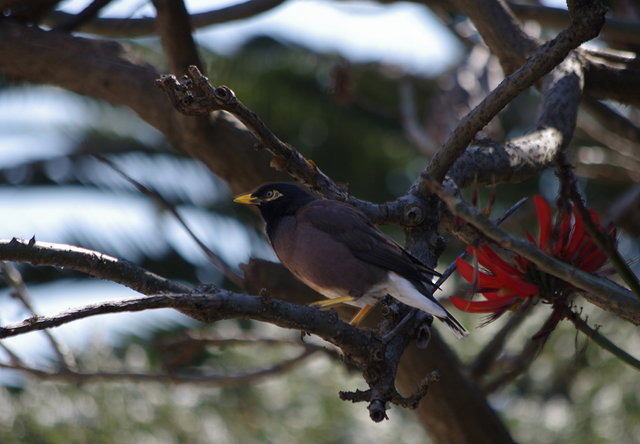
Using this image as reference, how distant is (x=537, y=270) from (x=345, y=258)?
1.57m

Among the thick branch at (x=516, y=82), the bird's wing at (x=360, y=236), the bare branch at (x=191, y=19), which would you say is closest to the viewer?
the thick branch at (x=516, y=82)

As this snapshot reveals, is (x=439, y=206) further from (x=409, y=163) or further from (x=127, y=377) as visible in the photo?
(x=409, y=163)

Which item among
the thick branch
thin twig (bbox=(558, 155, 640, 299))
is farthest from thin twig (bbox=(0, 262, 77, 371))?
thin twig (bbox=(558, 155, 640, 299))

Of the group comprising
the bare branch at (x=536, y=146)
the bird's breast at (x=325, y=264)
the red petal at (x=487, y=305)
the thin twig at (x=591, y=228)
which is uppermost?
the bare branch at (x=536, y=146)

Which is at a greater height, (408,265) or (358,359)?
(408,265)

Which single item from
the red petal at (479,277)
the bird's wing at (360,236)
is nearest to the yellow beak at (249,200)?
the bird's wing at (360,236)

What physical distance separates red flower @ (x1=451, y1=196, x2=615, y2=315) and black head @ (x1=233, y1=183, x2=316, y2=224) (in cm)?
208

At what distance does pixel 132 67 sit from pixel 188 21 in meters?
0.70

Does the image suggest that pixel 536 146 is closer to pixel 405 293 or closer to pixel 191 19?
pixel 405 293

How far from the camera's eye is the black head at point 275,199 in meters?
4.86

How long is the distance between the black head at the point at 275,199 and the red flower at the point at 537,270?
2081 mm

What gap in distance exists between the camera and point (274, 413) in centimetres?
904

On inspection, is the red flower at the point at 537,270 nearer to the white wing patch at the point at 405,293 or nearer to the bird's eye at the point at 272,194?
the white wing patch at the point at 405,293

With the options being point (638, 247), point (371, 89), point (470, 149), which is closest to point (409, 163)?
point (371, 89)
